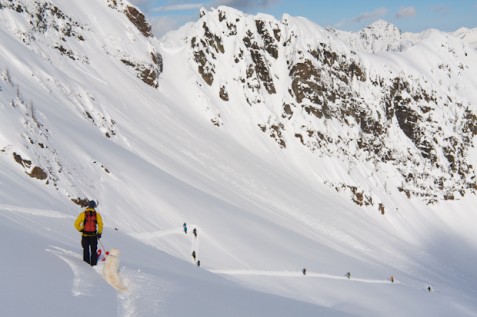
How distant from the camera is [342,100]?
8244 cm

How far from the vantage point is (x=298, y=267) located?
26672 mm

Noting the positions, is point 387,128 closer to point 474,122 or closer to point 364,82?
point 364,82

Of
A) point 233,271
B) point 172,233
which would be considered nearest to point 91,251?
point 233,271

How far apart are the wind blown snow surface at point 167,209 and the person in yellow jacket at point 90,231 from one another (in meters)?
0.36

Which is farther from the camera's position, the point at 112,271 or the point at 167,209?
the point at 167,209

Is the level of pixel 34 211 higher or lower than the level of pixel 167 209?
lower

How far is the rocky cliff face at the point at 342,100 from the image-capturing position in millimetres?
75250

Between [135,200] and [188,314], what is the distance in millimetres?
16854

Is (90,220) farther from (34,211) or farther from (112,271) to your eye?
(34,211)

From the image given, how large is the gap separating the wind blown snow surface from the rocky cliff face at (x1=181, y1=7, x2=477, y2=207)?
419 centimetres

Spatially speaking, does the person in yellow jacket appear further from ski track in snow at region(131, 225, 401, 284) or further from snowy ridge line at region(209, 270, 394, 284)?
snowy ridge line at region(209, 270, 394, 284)

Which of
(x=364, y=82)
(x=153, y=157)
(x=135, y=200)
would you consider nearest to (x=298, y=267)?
(x=135, y=200)

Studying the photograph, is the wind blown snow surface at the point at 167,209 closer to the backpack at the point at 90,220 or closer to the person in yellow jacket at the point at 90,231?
the person in yellow jacket at the point at 90,231

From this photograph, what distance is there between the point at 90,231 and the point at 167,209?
14.9 metres
